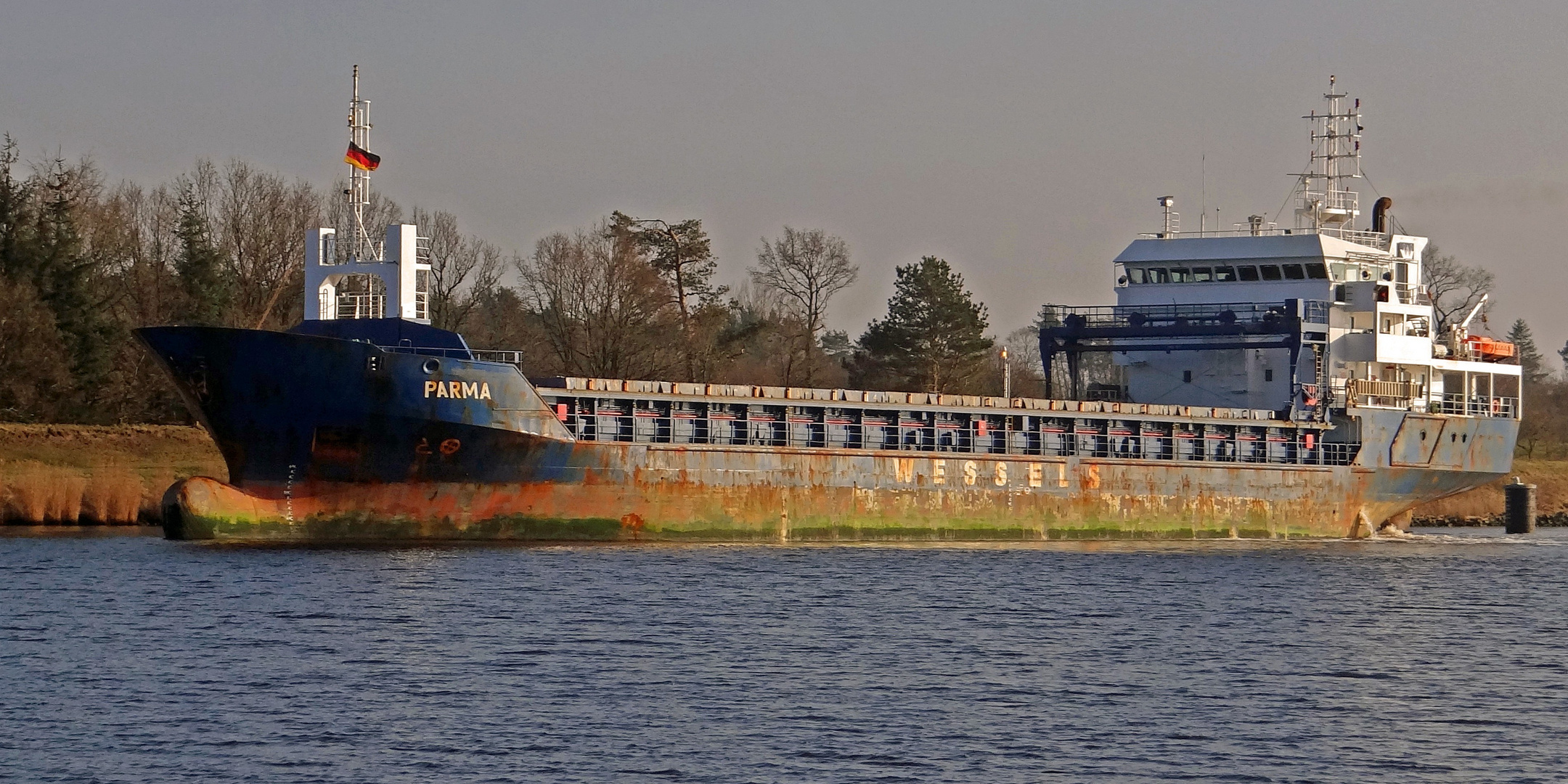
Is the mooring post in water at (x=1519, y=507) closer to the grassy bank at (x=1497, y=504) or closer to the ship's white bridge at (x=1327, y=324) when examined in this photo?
the grassy bank at (x=1497, y=504)

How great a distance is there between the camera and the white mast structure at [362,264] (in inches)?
1753

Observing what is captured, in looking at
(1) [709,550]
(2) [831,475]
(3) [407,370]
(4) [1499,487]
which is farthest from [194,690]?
(4) [1499,487]

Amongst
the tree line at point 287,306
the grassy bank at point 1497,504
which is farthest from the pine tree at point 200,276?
the grassy bank at point 1497,504

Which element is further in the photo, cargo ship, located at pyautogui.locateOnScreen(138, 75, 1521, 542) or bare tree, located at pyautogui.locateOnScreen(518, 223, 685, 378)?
bare tree, located at pyautogui.locateOnScreen(518, 223, 685, 378)

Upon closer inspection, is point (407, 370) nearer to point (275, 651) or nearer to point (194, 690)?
point (275, 651)

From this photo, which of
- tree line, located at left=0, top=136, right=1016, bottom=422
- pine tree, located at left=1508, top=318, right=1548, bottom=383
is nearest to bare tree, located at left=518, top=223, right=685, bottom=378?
tree line, located at left=0, top=136, right=1016, bottom=422

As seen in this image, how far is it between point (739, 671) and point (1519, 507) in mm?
51370

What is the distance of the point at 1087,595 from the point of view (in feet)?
125

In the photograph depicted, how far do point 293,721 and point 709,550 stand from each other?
23851mm

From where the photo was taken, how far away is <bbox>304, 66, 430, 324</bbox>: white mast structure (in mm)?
44531

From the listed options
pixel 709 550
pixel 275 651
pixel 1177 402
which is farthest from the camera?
pixel 1177 402

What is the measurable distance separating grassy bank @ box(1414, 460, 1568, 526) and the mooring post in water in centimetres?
511

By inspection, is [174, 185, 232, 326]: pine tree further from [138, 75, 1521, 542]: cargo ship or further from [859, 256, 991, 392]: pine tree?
[859, 256, 991, 392]: pine tree

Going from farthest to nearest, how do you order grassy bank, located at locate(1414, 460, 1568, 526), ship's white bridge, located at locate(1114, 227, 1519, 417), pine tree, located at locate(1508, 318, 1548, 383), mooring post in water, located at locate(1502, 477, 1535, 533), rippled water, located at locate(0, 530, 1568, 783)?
pine tree, located at locate(1508, 318, 1548, 383) → grassy bank, located at locate(1414, 460, 1568, 526) → mooring post in water, located at locate(1502, 477, 1535, 533) → ship's white bridge, located at locate(1114, 227, 1519, 417) → rippled water, located at locate(0, 530, 1568, 783)
